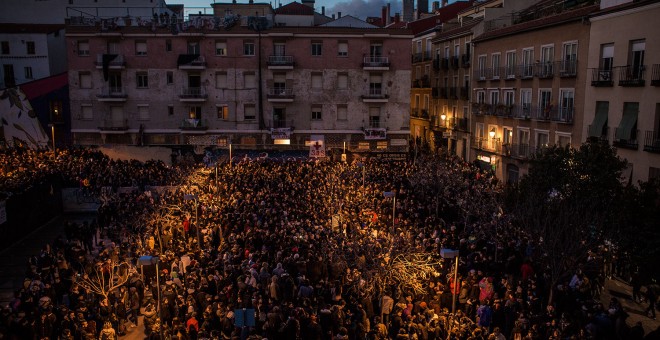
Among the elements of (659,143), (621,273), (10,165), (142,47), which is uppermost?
(142,47)

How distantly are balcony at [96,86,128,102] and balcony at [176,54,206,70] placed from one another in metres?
4.95

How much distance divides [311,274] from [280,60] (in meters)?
28.2

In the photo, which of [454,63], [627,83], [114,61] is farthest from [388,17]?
[627,83]

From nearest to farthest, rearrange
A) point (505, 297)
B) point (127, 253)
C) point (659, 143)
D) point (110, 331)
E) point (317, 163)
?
point (110, 331) → point (505, 297) → point (127, 253) → point (659, 143) → point (317, 163)

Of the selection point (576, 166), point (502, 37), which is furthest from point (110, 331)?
point (502, 37)

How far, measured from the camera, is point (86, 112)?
145 ft

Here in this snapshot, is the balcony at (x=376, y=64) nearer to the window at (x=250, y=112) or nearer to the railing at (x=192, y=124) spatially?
the window at (x=250, y=112)

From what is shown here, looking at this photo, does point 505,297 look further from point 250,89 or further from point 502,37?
point 250,89

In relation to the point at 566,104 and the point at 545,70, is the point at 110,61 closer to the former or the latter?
the point at 545,70

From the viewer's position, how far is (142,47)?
43.2 m

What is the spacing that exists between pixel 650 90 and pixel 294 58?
26343 mm

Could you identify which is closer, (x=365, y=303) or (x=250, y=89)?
(x=365, y=303)

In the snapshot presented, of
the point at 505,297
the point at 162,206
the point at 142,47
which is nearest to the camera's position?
the point at 505,297

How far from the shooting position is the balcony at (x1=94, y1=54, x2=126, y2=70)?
42.7 m
